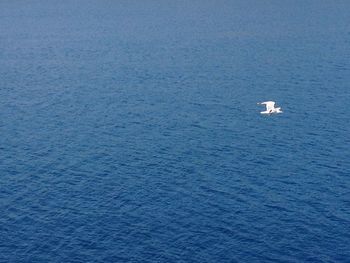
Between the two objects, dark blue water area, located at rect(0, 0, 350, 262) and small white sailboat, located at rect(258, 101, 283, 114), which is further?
small white sailboat, located at rect(258, 101, 283, 114)

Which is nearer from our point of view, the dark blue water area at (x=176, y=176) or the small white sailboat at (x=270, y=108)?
the dark blue water area at (x=176, y=176)

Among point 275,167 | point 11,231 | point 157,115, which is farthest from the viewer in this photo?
point 157,115

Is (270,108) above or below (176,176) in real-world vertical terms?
above

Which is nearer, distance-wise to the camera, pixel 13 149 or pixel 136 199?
pixel 136 199

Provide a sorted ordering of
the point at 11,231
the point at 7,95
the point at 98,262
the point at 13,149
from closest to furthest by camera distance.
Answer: the point at 98,262 → the point at 11,231 → the point at 13,149 → the point at 7,95

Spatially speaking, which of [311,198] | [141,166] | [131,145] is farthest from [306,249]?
[131,145]

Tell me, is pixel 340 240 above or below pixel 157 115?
below

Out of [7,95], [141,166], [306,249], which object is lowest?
[306,249]

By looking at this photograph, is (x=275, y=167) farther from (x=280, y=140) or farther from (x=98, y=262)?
(x=98, y=262)

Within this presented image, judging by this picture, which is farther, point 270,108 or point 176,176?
point 270,108

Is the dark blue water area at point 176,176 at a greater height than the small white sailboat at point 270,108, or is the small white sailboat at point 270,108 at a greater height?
the small white sailboat at point 270,108

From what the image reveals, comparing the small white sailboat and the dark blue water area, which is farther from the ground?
the small white sailboat
